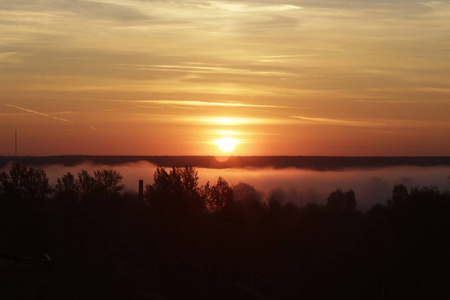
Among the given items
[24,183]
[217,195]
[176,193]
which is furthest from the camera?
[24,183]

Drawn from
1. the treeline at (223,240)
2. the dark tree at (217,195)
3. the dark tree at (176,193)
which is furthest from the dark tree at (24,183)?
the dark tree at (217,195)

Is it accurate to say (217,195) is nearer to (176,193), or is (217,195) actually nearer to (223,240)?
(176,193)

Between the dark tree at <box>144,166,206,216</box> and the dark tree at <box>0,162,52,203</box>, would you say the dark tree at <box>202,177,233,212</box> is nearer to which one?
the dark tree at <box>144,166,206,216</box>

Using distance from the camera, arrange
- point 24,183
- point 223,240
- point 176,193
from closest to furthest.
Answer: point 223,240 → point 176,193 → point 24,183

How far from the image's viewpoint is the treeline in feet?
222

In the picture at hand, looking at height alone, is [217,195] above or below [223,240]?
above

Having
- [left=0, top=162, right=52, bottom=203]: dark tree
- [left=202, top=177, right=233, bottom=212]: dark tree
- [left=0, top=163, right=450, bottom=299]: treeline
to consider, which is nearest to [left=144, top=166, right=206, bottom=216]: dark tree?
[left=0, top=163, right=450, bottom=299]: treeline

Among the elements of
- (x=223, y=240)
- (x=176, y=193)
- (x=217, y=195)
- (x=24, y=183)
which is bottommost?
(x=223, y=240)

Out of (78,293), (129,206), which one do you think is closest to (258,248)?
(129,206)

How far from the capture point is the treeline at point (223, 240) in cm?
6756

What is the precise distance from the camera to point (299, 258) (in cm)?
7819

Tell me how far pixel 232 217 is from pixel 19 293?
61.5m

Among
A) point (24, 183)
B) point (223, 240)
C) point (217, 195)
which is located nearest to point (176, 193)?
point (217, 195)

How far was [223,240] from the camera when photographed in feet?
266
